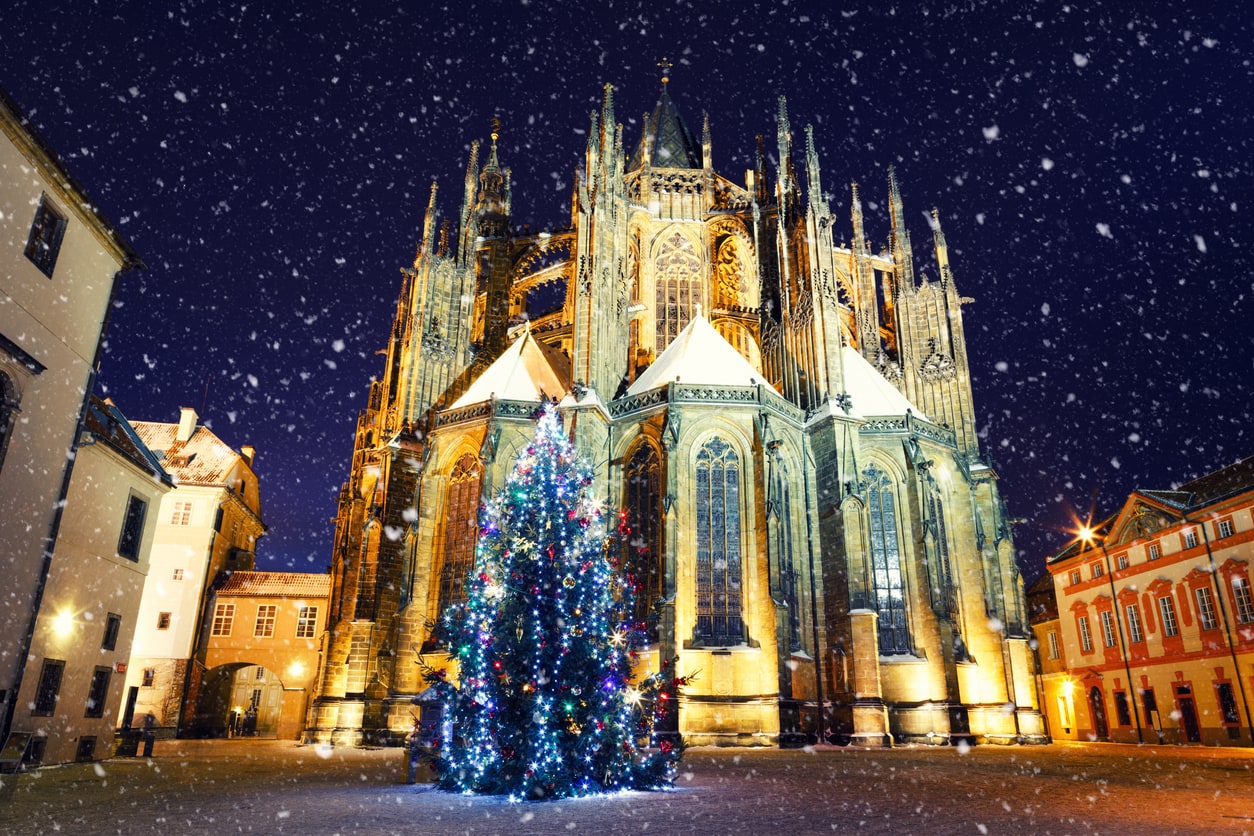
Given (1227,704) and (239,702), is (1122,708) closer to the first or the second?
(1227,704)

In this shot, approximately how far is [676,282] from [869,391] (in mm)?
9581

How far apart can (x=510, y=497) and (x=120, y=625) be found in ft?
42.4

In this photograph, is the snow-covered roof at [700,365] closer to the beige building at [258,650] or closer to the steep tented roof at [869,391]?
the steep tented roof at [869,391]

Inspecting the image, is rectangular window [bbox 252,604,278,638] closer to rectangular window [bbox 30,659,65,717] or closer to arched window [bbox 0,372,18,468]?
rectangular window [bbox 30,659,65,717]

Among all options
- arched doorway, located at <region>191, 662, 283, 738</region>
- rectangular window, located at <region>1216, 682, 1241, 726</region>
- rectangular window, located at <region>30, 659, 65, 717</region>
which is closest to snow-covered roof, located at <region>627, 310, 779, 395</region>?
rectangular window, located at <region>30, 659, 65, 717</region>

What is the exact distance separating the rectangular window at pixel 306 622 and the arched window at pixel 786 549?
911 inches

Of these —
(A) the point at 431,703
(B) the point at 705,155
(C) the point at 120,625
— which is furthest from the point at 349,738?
(B) the point at 705,155

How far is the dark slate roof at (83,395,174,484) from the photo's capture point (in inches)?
677

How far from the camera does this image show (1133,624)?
112 ft

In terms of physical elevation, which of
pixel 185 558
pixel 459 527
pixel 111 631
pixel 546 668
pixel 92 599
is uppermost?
pixel 185 558

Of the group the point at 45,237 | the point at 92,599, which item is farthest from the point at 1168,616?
the point at 45,237

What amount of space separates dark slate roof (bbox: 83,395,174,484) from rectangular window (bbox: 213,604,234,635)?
16.3 metres

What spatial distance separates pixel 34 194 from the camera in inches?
552

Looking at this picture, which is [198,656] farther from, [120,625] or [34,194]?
[34,194]
